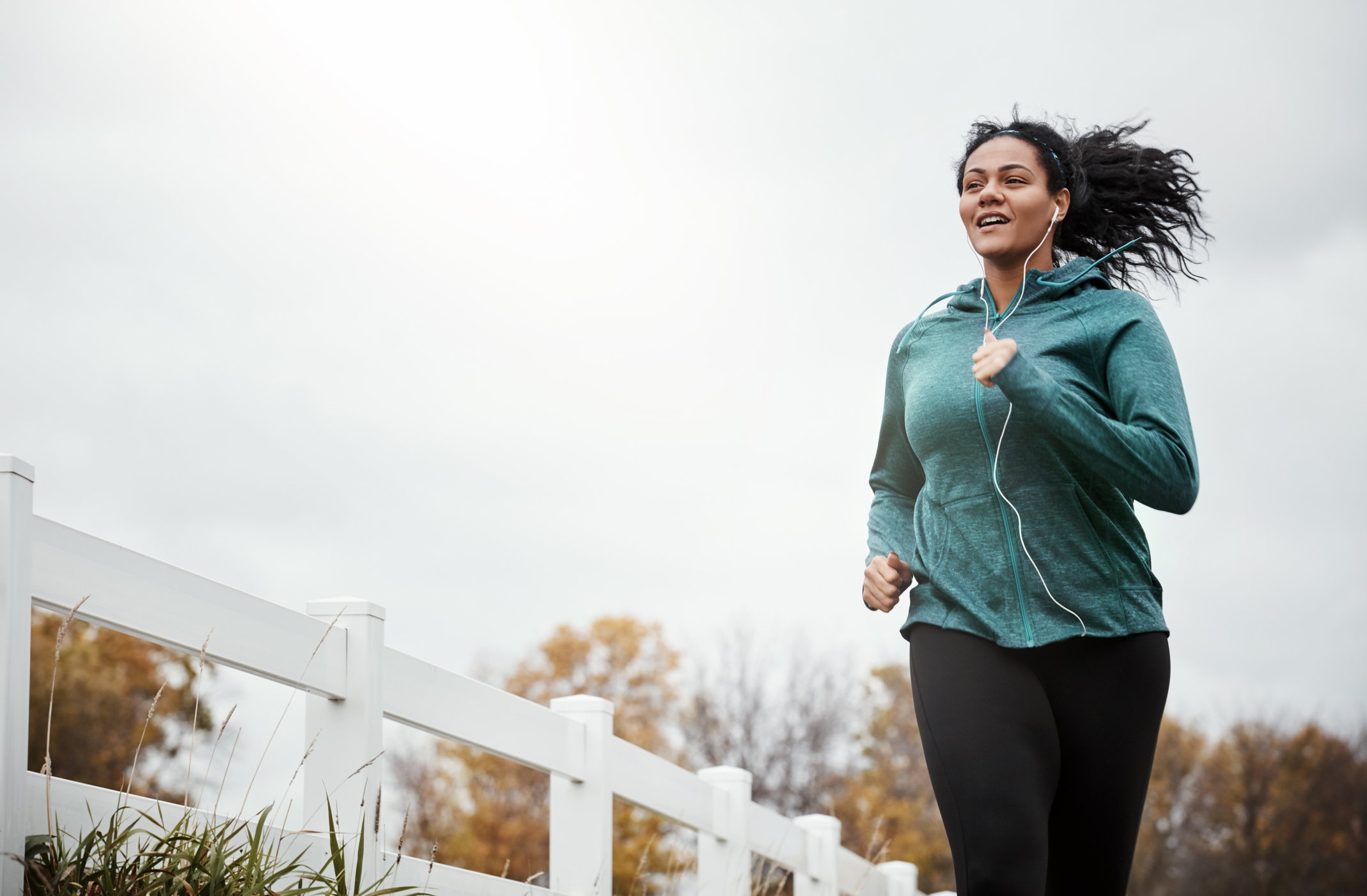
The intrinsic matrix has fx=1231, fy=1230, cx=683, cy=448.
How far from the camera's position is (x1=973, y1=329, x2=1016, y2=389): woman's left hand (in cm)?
207

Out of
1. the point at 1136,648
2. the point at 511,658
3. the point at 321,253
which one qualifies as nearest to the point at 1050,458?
the point at 1136,648

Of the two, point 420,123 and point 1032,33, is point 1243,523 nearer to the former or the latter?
point 1032,33

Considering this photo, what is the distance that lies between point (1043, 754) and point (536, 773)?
30006mm

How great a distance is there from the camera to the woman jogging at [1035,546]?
2.20m

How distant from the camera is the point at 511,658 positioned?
3344 centimetres

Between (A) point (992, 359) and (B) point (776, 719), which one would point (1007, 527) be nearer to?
(A) point (992, 359)

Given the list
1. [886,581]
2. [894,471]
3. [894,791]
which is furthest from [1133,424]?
[894,791]

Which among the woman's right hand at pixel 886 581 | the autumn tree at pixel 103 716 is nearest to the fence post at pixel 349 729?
the woman's right hand at pixel 886 581

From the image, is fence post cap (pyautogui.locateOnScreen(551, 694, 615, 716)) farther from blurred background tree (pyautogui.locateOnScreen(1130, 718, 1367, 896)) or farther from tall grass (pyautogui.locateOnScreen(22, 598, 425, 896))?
blurred background tree (pyautogui.locateOnScreen(1130, 718, 1367, 896))

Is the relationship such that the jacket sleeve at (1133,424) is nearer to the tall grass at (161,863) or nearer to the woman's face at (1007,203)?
the woman's face at (1007,203)

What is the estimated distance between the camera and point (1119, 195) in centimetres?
Result: 286

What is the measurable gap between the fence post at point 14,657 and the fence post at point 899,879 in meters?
5.43

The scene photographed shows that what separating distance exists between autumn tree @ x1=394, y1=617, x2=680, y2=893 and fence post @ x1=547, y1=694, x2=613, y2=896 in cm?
2103

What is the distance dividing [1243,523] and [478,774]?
43389mm
